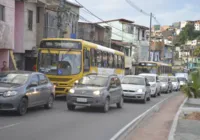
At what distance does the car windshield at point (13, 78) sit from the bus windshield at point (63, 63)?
21.3 ft

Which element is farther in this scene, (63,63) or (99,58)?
(99,58)

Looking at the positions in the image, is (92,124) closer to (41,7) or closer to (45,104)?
(45,104)

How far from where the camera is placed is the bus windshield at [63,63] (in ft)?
71.1

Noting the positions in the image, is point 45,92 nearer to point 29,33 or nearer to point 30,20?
point 29,33

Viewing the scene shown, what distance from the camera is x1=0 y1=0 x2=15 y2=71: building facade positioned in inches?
998

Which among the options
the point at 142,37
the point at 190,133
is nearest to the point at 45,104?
the point at 190,133

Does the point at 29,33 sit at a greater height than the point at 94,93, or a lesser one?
greater

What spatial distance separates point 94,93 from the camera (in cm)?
1647

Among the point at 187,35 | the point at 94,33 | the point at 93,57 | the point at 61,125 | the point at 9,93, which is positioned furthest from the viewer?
the point at 187,35

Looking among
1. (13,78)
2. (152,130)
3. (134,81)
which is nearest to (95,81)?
(13,78)

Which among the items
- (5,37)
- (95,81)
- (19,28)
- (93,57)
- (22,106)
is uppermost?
(19,28)

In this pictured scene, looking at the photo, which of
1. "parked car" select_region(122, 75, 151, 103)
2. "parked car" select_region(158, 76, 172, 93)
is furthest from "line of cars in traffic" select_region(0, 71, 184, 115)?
"parked car" select_region(158, 76, 172, 93)

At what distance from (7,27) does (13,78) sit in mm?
11724

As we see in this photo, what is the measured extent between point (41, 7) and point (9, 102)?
21.6 meters
